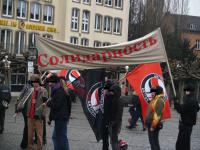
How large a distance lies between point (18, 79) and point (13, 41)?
3774mm

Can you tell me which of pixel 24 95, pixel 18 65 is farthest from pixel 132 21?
pixel 24 95

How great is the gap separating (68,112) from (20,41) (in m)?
42.6

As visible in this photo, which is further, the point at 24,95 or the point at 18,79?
the point at 18,79

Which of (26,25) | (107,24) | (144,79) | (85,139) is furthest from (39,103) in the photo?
(107,24)

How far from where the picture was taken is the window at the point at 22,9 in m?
53.4

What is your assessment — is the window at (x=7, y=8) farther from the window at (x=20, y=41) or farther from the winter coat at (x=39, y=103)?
the winter coat at (x=39, y=103)

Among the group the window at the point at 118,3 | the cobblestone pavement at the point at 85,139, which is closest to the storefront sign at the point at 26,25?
the window at the point at 118,3

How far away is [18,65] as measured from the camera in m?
40.4

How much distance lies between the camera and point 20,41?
52.9 meters

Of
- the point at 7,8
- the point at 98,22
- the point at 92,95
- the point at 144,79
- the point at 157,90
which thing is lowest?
the point at 92,95

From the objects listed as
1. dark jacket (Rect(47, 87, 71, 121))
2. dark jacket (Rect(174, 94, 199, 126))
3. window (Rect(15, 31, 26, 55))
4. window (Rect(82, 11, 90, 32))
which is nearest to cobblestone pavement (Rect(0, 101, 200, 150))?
dark jacket (Rect(47, 87, 71, 121))

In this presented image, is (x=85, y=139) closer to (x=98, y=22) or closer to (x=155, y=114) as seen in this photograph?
(x=155, y=114)

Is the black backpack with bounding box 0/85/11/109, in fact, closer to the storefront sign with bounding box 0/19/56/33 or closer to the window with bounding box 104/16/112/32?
the storefront sign with bounding box 0/19/56/33

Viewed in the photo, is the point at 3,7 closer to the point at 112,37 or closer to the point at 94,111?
the point at 112,37
